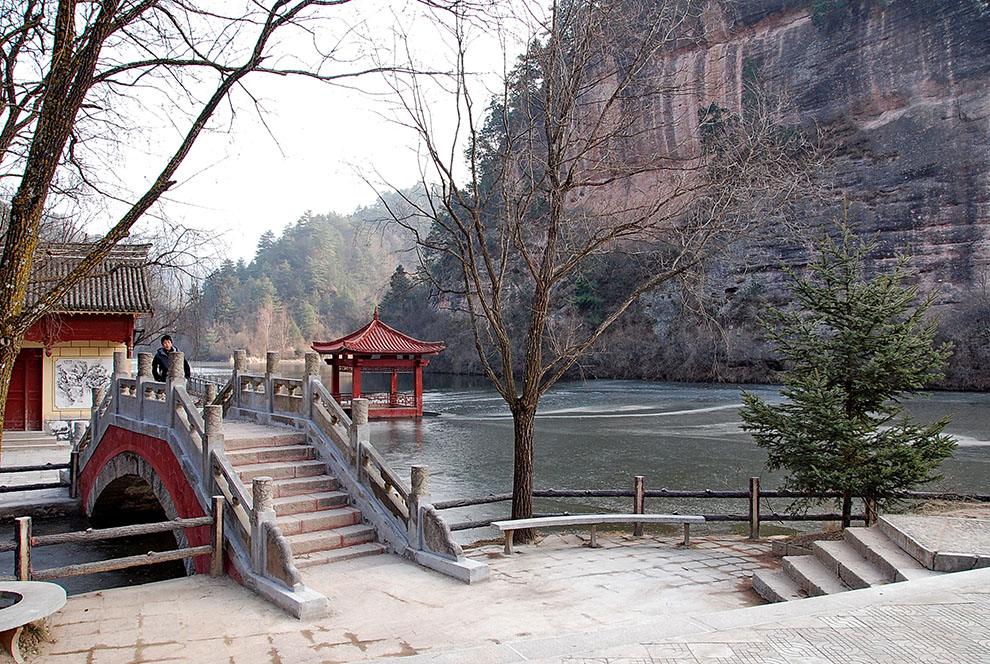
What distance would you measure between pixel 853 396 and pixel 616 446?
13.4 metres

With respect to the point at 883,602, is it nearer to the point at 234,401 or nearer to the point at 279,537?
the point at 279,537

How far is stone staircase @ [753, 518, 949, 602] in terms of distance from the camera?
5871mm

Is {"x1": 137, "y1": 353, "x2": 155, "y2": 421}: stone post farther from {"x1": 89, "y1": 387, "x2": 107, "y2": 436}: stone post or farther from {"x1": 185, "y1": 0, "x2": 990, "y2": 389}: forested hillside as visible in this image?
{"x1": 185, "y1": 0, "x2": 990, "y2": 389}: forested hillside

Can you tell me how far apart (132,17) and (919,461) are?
28.5 feet

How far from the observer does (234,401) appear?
12.0 meters

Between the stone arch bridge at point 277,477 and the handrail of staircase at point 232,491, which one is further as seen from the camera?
the handrail of staircase at point 232,491

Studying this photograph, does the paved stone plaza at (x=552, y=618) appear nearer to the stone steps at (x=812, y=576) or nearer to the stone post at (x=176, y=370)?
the stone steps at (x=812, y=576)

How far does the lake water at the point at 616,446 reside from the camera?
647 inches

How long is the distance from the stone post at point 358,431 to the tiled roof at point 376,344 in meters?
19.5

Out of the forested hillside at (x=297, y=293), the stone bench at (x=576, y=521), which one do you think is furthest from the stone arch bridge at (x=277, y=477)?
the forested hillside at (x=297, y=293)

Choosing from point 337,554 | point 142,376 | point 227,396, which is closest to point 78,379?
point 227,396

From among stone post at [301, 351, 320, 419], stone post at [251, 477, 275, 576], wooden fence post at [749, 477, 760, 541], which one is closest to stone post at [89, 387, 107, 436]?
stone post at [301, 351, 320, 419]

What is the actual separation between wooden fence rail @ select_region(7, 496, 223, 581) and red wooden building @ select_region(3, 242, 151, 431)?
14672mm

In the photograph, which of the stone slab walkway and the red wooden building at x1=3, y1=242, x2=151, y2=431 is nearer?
the stone slab walkway
